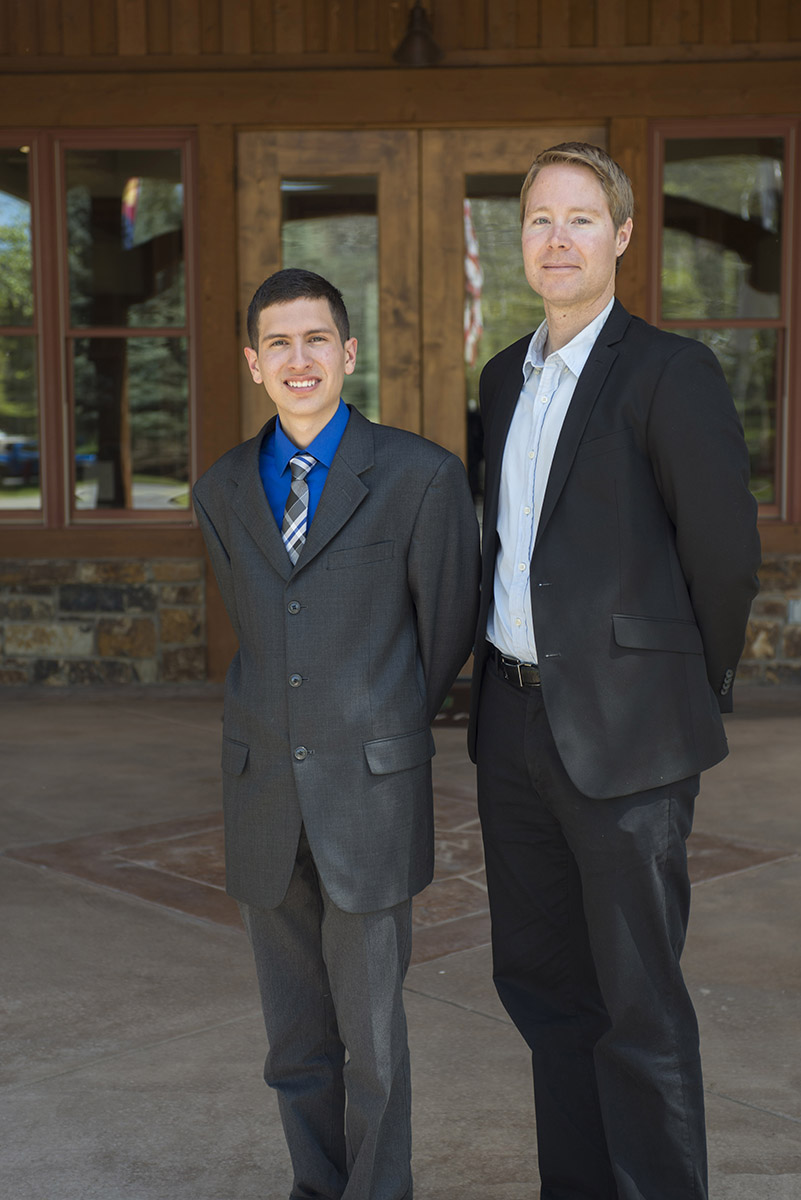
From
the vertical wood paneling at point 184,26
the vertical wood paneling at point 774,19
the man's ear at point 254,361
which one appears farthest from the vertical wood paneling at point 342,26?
the man's ear at point 254,361

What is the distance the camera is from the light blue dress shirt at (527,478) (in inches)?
90.7

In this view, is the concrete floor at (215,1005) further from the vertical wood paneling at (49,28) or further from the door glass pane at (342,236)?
the vertical wood paneling at (49,28)

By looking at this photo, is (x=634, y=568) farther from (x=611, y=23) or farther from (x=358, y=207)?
(x=611, y=23)

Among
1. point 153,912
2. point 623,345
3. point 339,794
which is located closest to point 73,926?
point 153,912

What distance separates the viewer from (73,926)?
12.7 feet

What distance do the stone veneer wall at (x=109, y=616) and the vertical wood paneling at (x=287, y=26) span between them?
99.7 inches

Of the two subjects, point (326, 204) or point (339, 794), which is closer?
point (339, 794)

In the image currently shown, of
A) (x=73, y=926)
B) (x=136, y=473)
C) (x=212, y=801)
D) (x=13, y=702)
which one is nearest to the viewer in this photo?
(x=73, y=926)

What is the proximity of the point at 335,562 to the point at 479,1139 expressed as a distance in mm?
1198

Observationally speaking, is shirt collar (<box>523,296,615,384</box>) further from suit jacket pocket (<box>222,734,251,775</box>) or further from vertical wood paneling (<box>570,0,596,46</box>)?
vertical wood paneling (<box>570,0,596,46</box>)

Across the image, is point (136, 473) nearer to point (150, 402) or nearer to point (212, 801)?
point (150, 402)

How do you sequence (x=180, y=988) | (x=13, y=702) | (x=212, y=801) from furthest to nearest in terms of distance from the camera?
(x=13, y=702) < (x=212, y=801) < (x=180, y=988)

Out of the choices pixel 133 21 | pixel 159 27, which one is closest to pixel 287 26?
pixel 159 27

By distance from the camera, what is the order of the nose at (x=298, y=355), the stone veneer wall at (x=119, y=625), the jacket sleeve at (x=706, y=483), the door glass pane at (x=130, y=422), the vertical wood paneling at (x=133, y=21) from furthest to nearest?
the door glass pane at (x=130, y=422) → the stone veneer wall at (x=119, y=625) → the vertical wood paneling at (x=133, y=21) → the nose at (x=298, y=355) → the jacket sleeve at (x=706, y=483)
